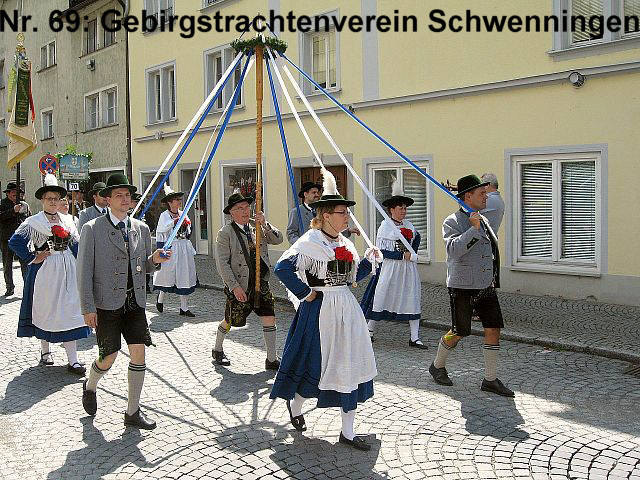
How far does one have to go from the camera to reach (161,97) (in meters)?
21.8

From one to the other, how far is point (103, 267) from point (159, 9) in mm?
18309

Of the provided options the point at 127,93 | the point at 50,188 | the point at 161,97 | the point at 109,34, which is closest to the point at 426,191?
the point at 50,188

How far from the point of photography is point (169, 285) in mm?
11172

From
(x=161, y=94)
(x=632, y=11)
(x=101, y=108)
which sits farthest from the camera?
(x=101, y=108)

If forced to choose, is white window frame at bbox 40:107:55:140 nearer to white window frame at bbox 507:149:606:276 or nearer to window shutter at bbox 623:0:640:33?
white window frame at bbox 507:149:606:276

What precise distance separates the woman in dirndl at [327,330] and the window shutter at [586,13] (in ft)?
25.6

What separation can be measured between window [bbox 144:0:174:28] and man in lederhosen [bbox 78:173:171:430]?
56.6 feet

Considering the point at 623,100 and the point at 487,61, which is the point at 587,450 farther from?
the point at 487,61

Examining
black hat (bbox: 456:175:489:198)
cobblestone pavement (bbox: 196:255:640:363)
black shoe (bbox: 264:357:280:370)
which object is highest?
black hat (bbox: 456:175:489:198)

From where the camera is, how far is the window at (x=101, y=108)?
2507 centimetres

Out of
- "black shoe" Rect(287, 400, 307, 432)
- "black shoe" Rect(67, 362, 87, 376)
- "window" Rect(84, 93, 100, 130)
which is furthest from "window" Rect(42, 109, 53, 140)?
"black shoe" Rect(287, 400, 307, 432)

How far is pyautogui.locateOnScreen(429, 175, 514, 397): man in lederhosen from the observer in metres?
6.30

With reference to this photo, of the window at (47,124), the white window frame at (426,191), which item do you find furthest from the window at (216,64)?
the window at (47,124)

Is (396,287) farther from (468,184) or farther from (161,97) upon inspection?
(161,97)
